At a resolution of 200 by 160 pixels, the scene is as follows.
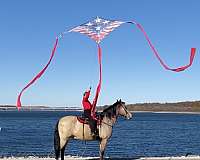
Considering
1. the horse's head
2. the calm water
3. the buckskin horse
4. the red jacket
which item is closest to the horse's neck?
the buckskin horse

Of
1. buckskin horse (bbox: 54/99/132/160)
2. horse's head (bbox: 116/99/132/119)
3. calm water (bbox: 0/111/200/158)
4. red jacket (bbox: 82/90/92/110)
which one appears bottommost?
calm water (bbox: 0/111/200/158)

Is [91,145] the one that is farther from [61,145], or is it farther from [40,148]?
[61,145]

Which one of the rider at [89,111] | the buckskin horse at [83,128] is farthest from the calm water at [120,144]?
the rider at [89,111]

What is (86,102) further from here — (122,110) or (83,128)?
(122,110)

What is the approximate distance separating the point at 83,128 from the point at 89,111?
2.42ft

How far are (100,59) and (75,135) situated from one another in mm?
3844

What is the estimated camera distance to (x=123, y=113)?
17812 millimetres

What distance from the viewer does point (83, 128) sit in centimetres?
1736

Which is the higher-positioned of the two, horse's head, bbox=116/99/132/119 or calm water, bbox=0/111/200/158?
horse's head, bbox=116/99/132/119

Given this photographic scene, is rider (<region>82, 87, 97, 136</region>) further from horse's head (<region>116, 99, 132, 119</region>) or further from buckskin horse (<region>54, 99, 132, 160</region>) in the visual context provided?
horse's head (<region>116, 99, 132, 119</region>)

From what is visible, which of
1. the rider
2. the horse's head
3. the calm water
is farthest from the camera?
the calm water

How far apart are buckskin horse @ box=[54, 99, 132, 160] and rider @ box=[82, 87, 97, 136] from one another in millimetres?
183

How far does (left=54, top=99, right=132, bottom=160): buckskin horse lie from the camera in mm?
17297

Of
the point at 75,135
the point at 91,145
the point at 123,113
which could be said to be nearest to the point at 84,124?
the point at 75,135
